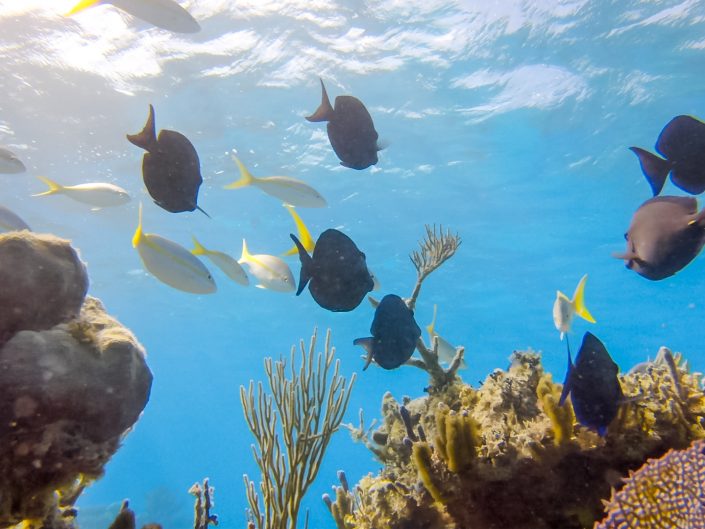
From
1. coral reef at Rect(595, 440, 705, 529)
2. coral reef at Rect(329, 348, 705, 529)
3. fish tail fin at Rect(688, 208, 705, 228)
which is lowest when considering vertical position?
coral reef at Rect(595, 440, 705, 529)

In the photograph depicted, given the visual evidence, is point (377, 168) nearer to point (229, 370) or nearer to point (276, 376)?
point (276, 376)

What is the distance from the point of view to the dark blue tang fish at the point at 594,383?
2756 mm

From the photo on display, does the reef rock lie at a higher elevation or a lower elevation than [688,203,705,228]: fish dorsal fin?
higher

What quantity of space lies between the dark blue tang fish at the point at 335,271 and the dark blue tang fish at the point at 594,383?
1.54m

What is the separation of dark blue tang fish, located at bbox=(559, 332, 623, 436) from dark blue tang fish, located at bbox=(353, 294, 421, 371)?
1353 millimetres

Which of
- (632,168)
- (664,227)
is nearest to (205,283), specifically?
(664,227)

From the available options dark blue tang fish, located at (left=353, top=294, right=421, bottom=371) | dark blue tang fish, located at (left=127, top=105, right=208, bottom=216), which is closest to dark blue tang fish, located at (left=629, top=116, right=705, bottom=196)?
dark blue tang fish, located at (left=353, top=294, right=421, bottom=371)

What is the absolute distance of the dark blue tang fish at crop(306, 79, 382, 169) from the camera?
3.50 meters

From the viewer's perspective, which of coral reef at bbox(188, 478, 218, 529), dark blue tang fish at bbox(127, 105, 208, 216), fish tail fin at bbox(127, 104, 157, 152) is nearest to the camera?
A: fish tail fin at bbox(127, 104, 157, 152)

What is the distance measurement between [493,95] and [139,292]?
104 ft

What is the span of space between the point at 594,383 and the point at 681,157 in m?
1.82

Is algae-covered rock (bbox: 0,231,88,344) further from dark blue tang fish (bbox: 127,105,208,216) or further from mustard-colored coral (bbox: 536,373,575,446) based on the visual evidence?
mustard-colored coral (bbox: 536,373,575,446)

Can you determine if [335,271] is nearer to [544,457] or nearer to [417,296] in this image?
[544,457]

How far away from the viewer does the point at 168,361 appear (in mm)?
66188
